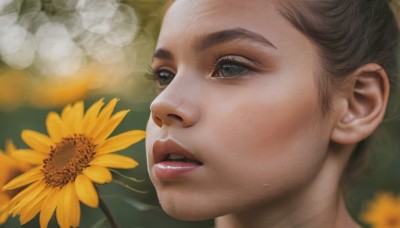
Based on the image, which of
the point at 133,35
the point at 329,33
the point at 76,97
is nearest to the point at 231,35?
the point at 329,33

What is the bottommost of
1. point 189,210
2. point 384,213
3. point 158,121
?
point 384,213

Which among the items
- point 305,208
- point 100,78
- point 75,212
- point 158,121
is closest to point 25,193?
point 75,212

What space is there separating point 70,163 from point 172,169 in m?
0.21

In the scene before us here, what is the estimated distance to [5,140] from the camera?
6.23 ft

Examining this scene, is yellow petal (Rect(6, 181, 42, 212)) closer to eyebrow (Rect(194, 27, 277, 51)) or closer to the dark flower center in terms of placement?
the dark flower center

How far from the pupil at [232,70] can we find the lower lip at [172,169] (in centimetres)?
17

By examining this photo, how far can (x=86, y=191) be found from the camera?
3.24 feet

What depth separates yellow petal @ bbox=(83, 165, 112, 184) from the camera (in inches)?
38.8

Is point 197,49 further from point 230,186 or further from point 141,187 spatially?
point 141,187

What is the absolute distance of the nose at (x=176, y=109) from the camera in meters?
0.98

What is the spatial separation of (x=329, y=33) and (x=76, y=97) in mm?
772

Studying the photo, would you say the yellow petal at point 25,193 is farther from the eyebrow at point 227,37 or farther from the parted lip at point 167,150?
the eyebrow at point 227,37

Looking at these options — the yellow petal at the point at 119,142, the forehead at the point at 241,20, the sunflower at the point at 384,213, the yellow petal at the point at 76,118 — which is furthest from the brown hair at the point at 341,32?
the sunflower at the point at 384,213

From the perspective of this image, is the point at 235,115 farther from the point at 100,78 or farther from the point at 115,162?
the point at 100,78
